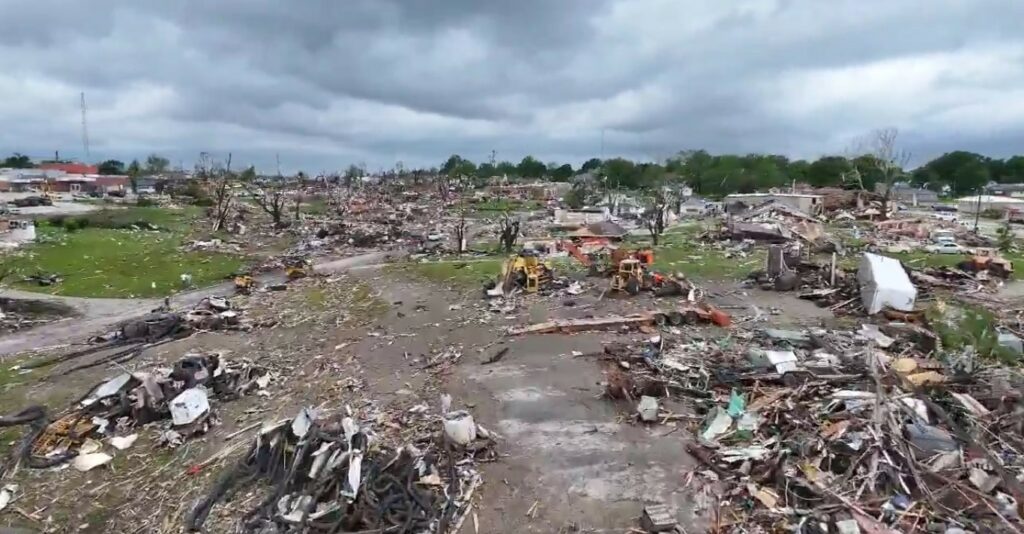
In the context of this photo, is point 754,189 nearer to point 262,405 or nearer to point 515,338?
point 515,338

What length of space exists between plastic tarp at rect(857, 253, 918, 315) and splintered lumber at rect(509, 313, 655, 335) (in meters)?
4.65

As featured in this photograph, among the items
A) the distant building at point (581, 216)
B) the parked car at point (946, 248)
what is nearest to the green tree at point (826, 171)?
the distant building at point (581, 216)

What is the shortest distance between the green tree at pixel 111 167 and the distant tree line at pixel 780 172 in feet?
147

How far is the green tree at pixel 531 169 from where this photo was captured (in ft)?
297

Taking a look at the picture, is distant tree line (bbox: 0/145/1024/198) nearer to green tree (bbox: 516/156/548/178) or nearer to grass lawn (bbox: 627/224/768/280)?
green tree (bbox: 516/156/548/178)

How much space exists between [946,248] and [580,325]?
692 inches

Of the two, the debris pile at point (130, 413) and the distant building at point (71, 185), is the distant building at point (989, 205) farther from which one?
the distant building at point (71, 185)

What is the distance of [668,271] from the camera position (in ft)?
61.2

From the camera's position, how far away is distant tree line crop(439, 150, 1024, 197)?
60594 millimetres

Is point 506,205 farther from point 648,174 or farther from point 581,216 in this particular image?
point 648,174

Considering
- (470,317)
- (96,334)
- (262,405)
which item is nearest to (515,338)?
(470,317)

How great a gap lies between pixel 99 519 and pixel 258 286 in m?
12.7

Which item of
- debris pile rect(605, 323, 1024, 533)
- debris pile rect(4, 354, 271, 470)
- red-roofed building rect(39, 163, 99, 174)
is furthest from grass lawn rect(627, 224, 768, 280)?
red-roofed building rect(39, 163, 99, 174)

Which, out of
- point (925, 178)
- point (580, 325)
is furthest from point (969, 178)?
point (580, 325)
